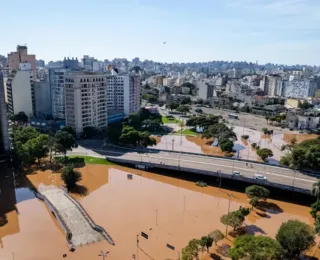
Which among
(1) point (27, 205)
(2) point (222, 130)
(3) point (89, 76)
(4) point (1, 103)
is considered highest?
(3) point (89, 76)

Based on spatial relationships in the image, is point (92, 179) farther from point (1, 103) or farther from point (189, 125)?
point (189, 125)

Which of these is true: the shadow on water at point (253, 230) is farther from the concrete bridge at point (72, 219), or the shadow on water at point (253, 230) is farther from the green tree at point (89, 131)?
the green tree at point (89, 131)

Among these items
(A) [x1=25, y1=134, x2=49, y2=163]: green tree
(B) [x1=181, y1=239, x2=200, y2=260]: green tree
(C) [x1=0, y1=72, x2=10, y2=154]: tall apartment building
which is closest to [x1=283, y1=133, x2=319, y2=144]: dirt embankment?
(A) [x1=25, y1=134, x2=49, y2=163]: green tree

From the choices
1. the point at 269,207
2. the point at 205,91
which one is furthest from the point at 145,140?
the point at 205,91

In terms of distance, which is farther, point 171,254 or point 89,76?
point 89,76

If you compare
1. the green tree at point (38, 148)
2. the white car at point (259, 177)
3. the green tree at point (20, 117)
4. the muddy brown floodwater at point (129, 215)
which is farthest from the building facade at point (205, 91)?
the green tree at point (38, 148)

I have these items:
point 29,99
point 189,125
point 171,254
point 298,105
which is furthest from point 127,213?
point 298,105

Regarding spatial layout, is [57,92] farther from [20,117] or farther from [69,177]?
[69,177]
